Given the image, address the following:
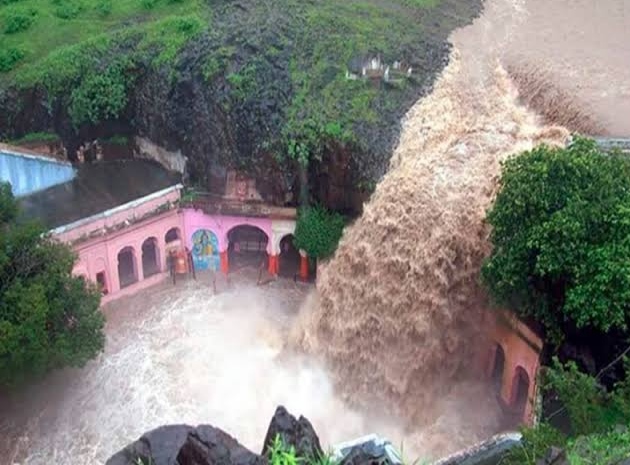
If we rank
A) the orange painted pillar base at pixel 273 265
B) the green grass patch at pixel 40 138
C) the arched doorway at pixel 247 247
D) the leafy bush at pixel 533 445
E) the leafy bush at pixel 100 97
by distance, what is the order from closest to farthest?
the leafy bush at pixel 533 445 → the orange painted pillar base at pixel 273 265 → the arched doorway at pixel 247 247 → the leafy bush at pixel 100 97 → the green grass patch at pixel 40 138

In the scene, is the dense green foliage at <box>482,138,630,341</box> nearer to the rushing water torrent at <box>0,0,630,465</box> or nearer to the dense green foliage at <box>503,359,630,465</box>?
the dense green foliage at <box>503,359,630,465</box>

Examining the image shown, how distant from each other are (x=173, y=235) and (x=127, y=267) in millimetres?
2225

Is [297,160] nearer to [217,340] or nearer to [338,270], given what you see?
[338,270]

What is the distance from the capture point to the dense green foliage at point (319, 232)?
105 ft

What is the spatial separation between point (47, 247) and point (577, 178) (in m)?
16.5

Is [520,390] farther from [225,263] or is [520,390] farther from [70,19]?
[70,19]

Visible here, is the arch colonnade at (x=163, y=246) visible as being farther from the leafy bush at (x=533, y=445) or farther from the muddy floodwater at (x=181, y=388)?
the leafy bush at (x=533, y=445)

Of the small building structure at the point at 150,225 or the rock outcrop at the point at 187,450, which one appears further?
the small building structure at the point at 150,225

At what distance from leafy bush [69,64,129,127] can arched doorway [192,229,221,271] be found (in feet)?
22.5

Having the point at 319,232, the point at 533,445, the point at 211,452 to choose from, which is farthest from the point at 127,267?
the point at 533,445

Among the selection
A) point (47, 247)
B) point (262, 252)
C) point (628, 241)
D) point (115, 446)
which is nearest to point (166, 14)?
point (262, 252)

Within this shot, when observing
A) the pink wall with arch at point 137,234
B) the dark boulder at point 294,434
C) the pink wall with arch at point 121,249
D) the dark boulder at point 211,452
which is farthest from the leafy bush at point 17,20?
the dark boulder at point 211,452

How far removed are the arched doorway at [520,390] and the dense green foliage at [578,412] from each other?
3.15m

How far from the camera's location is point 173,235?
34844 mm
